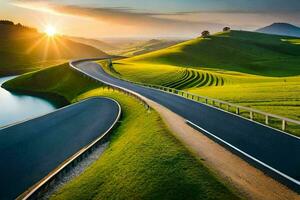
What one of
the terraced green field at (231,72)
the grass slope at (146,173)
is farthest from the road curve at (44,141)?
the terraced green field at (231,72)

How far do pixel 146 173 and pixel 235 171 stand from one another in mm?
4230

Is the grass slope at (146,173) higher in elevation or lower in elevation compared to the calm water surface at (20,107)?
higher

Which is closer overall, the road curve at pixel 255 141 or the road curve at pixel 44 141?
the road curve at pixel 255 141

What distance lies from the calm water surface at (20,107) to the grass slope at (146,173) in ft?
107

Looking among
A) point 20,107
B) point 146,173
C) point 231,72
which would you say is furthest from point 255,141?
point 231,72

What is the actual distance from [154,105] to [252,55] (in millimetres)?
123297

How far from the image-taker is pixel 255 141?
21.7m

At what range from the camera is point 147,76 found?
79812 millimetres

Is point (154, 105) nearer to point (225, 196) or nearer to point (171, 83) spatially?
point (225, 196)

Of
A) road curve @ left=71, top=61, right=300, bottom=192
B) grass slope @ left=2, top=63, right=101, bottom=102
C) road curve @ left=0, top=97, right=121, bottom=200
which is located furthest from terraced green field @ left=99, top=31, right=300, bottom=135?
road curve @ left=0, top=97, right=121, bottom=200

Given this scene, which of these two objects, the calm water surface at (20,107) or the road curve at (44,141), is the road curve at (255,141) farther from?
the calm water surface at (20,107)

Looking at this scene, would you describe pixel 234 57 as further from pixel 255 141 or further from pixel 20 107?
pixel 255 141

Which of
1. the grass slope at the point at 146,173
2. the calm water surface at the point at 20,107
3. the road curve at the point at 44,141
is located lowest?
the calm water surface at the point at 20,107

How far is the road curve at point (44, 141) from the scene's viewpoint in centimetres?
2575
